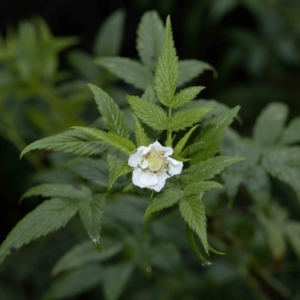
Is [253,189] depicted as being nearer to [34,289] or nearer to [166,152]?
[166,152]

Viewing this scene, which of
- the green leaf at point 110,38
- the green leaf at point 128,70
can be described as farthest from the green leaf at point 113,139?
the green leaf at point 110,38

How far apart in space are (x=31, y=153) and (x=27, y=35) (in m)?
0.70

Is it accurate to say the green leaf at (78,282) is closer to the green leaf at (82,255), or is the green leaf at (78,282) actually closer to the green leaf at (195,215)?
the green leaf at (82,255)

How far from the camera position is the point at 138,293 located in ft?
8.56

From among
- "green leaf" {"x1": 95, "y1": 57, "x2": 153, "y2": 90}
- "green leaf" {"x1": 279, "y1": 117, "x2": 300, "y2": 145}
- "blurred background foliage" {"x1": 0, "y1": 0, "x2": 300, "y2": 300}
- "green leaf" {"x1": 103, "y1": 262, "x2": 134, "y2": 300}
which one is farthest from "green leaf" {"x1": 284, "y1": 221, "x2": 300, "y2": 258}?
"green leaf" {"x1": 95, "y1": 57, "x2": 153, "y2": 90}

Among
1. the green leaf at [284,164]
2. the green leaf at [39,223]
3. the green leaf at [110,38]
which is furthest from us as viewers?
the green leaf at [110,38]

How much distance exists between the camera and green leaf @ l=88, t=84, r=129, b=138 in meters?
1.31

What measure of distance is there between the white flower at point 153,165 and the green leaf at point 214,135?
0.17 meters

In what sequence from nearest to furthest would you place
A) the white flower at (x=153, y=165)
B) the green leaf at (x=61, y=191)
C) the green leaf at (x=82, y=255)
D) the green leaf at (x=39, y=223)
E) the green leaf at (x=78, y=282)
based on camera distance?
1. the white flower at (x=153, y=165)
2. the green leaf at (x=39, y=223)
3. the green leaf at (x=61, y=191)
4. the green leaf at (x=82, y=255)
5. the green leaf at (x=78, y=282)

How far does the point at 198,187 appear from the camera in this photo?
1.21m

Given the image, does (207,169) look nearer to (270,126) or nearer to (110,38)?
(270,126)

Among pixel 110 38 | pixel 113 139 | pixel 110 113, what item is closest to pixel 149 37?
pixel 110 113

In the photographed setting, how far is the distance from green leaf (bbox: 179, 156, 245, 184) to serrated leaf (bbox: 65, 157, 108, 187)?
1.12ft

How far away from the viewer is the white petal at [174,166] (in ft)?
4.03
